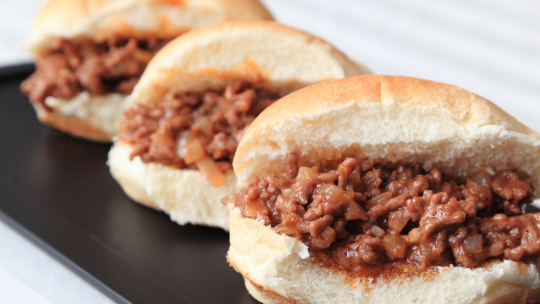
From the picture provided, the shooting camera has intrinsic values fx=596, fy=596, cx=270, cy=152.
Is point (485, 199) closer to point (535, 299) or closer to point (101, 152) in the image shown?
point (535, 299)

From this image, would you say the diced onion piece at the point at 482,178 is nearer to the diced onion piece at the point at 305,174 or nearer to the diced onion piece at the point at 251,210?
the diced onion piece at the point at 305,174

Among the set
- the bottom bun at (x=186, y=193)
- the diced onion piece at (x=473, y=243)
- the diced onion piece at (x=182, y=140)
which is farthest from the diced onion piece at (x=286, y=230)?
the diced onion piece at (x=182, y=140)

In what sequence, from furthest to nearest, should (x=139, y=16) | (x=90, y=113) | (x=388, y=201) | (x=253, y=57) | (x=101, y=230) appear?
(x=90, y=113), (x=139, y=16), (x=253, y=57), (x=101, y=230), (x=388, y=201)

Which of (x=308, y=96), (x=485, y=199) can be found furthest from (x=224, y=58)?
(x=485, y=199)

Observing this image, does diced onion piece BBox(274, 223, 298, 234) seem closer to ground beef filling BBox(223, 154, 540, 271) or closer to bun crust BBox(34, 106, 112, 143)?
ground beef filling BBox(223, 154, 540, 271)

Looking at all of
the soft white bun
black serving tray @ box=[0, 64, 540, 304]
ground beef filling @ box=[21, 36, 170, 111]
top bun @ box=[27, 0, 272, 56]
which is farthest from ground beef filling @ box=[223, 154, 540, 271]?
ground beef filling @ box=[21, 36, 170, 111]

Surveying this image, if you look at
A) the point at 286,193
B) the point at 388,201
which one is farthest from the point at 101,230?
the point at 388,201

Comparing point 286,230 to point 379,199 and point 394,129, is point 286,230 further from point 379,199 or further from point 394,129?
point 394,129
